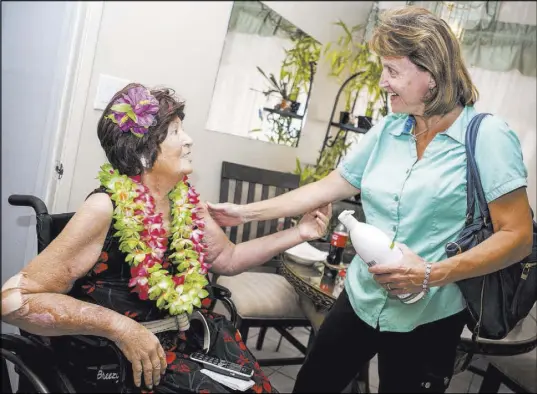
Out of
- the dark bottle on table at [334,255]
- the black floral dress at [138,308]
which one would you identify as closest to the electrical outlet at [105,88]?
the black floral dress at [138,308]

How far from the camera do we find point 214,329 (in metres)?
1.36

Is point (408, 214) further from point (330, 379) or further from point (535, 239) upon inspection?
point (330, 379)

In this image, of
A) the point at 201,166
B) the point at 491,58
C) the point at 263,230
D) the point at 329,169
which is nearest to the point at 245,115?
the point at 201,166

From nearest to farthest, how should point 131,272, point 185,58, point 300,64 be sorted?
point 131,272 < point 185,58 < point 300,64

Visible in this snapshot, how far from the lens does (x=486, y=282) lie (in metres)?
1.19

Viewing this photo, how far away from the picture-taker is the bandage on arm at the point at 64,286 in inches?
37.5

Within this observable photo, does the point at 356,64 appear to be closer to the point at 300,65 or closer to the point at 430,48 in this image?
the point at 300,65

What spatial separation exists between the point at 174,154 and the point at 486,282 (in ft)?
2.80

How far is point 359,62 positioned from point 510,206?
184 cm

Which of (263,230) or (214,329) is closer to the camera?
(214,329)

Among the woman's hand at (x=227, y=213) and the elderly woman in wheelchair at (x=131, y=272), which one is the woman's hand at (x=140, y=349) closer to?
the elderly woman in wheelchair at (x=131, y=272)

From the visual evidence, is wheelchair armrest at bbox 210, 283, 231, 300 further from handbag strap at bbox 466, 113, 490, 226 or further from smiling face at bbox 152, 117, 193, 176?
handbag strap at bbox 466, 113, 490, 226

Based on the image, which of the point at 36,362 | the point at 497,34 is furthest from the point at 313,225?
the point at 497,34

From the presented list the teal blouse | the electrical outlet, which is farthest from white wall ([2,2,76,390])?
the teal blouse
